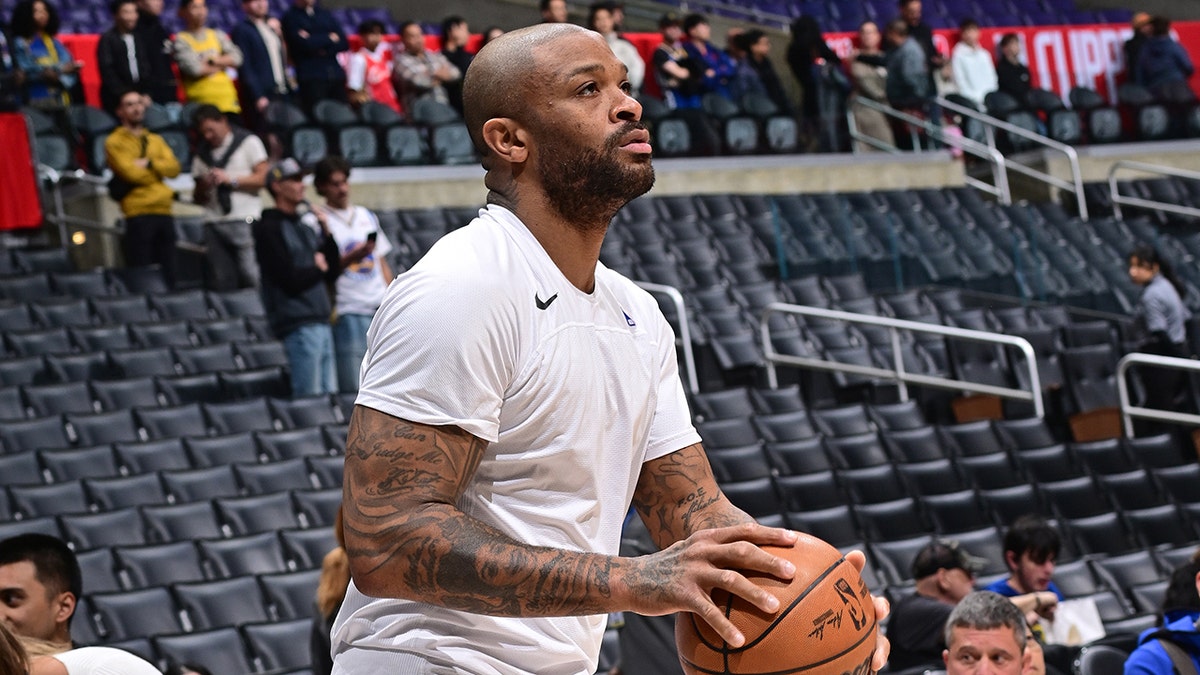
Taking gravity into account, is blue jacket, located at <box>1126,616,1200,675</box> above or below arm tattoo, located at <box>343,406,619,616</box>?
below

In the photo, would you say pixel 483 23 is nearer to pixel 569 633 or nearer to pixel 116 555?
pixel 116 555

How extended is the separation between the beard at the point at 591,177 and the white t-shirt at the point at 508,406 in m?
0.07

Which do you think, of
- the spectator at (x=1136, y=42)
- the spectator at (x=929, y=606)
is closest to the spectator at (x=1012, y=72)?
the spectator at (x=1136, y=42)

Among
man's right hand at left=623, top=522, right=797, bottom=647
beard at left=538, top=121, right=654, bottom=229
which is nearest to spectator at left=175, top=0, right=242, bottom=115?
beard at left=538, top=121, right=654, bottom=229

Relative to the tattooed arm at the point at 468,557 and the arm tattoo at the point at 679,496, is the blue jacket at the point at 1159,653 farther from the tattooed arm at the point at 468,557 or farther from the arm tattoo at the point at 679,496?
the tattooed arm at the point at 468,557

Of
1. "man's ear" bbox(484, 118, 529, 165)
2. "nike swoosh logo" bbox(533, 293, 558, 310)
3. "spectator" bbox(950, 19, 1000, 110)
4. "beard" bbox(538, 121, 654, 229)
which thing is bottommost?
"spectator" bbox(950, 19, 1000, 110)

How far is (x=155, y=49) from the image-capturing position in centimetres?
1055

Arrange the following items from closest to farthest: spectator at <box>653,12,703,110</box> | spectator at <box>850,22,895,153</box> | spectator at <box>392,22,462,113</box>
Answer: spectator at <box>392,22,462,113</box> → spectator at <box>653,12,703,110</box> → spectator at <box>850,22,895,153</box>

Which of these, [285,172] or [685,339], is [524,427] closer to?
[285,172]

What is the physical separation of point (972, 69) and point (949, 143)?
52.6 inches

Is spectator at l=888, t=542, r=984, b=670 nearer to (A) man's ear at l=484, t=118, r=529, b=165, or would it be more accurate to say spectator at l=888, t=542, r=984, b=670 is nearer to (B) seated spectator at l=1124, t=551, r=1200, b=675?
(B) seated spectator at l=1124, t=551, r=1200, b=675

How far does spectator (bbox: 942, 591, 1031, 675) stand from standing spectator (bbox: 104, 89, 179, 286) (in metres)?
6.37

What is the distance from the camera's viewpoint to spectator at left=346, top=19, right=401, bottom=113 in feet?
40.0

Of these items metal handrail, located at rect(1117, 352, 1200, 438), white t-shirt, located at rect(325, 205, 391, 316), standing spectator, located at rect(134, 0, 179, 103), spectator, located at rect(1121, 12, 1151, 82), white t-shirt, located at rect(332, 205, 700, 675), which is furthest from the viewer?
spectator, located at rect(1121, 12, 1151, 82)
